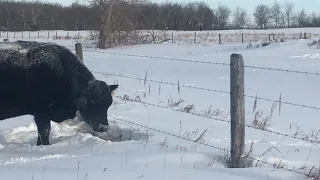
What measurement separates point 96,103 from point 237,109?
3.05 metres

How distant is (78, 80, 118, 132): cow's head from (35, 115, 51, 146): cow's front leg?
61 centimetres

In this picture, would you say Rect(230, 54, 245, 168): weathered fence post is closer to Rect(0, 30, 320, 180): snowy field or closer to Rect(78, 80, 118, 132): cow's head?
Rect(0, 30, 320, 180): snowy field

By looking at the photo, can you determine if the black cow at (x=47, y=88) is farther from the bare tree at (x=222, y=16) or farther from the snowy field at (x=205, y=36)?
the bare tree at (x=222, y=16)

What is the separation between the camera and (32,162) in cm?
691

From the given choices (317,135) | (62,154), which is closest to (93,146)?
(62,154)

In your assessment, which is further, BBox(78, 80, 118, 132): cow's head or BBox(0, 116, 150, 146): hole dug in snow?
BBox(78, 80, 118, 132): cow's head

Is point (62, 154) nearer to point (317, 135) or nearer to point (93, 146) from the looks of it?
point (93, 146)

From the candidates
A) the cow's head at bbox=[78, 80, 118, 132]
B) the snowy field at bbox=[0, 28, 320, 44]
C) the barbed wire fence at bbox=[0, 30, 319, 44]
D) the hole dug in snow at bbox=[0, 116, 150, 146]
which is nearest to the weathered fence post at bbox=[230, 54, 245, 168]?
the hole dug in snow at bbox=[0, 116, 150, 146]

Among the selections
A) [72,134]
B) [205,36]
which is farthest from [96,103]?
Result: [205,36]

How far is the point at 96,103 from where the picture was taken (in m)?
9.01

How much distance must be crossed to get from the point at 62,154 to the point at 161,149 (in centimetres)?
140

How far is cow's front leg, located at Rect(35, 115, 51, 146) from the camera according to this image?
8.72 metres

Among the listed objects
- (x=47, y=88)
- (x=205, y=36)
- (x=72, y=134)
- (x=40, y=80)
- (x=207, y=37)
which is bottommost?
(x=72, y=134)

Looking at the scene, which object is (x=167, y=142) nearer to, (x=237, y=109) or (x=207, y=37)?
(x=237, y=109)
